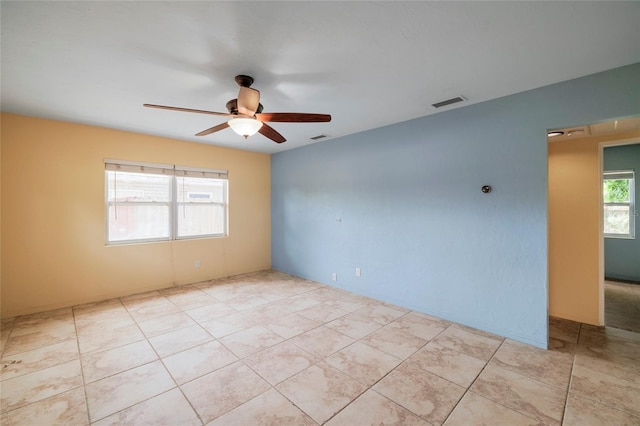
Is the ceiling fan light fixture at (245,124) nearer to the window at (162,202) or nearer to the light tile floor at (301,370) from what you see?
the light tile floor at (301,370)

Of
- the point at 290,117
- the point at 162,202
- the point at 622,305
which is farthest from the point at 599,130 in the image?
the point at 162,202

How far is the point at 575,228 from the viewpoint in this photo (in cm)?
331

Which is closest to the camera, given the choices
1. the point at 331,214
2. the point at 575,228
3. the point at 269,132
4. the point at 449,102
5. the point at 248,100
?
the point at 248,100

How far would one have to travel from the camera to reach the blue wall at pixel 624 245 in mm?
4980

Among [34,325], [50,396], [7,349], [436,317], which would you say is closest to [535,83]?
[436,317]

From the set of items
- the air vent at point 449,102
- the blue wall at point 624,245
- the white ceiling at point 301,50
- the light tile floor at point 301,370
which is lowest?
the light tile floor at point 301,370

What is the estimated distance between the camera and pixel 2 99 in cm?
284

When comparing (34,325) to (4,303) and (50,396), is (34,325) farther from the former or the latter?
(50,396)

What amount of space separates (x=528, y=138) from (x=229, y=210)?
476cm

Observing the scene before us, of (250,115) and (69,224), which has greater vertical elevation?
(250,115)

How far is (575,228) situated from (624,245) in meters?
3.21

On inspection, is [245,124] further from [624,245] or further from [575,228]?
[624,245]

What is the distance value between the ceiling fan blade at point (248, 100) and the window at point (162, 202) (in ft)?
9.81

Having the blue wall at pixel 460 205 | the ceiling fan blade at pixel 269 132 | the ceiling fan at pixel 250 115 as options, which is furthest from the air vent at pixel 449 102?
the ceiling fan blade at pixel 269 132
